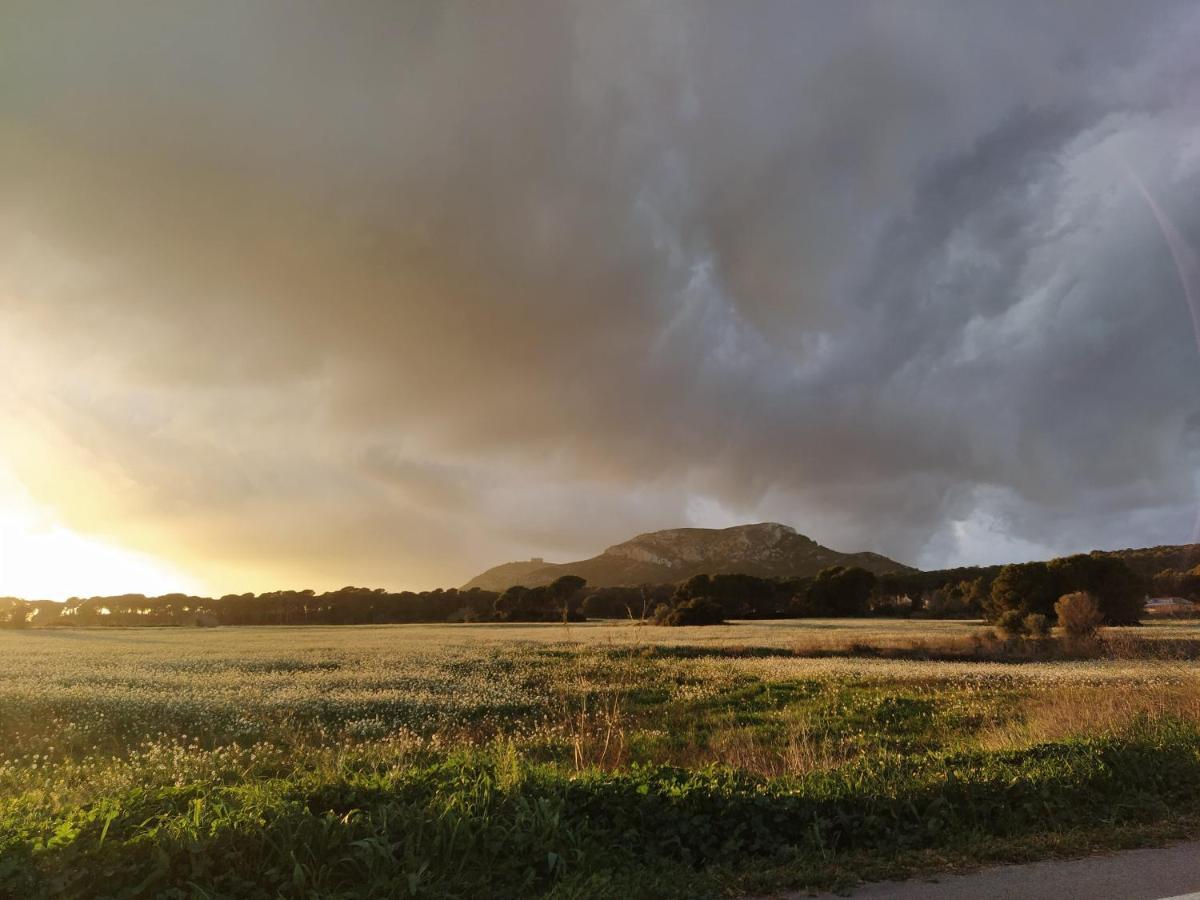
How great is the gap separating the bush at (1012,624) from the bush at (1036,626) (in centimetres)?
48

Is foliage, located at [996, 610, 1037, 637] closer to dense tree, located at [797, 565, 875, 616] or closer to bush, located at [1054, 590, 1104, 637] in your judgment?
bush, located at [1054, 590, 1104, 637]

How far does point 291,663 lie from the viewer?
110ft

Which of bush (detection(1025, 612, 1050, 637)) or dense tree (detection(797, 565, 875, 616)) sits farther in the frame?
dense tree (detection(797, 565, 875, 616))

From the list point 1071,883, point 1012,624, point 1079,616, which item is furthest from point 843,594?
point 1071,883

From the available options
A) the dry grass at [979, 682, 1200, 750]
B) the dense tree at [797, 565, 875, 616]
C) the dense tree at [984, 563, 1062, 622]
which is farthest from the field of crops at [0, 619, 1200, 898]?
the dense tree at [797, 565, 875, 616]

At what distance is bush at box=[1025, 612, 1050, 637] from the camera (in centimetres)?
4566

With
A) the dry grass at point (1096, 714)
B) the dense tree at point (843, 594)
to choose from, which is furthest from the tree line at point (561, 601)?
the dry grass at point (1096, 714)

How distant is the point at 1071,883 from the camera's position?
20.4 ft

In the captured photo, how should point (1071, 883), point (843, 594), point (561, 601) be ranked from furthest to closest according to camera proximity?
1. point (843, 594)
2. point (561, 601)
3. point (1071, 883)

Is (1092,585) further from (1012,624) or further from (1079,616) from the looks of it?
(1079,616)

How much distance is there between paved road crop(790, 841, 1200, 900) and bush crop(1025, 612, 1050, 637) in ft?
147

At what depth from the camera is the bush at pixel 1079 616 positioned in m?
44.1

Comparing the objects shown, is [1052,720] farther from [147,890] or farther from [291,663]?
[291,663]

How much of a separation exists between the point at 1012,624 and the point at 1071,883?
4770 centimetres
